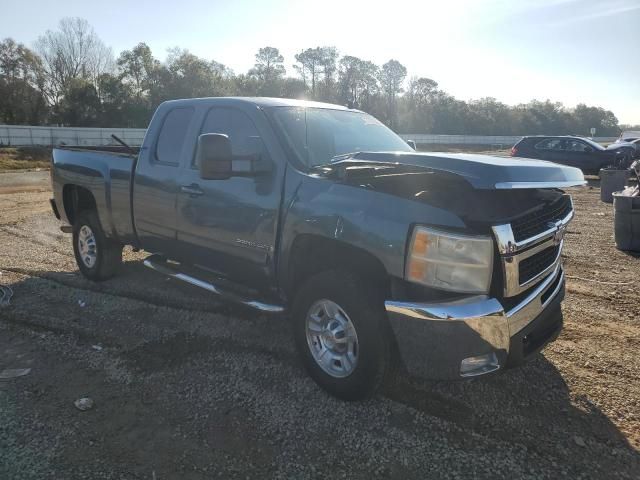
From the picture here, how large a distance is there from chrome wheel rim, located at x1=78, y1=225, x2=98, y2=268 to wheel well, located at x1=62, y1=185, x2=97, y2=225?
0.29 m

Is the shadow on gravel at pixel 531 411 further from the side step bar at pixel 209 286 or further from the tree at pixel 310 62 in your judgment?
the tree at pixel 310 62

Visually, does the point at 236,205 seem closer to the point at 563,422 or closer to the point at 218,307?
the point at 218,307

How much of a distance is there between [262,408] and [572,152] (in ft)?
60.3

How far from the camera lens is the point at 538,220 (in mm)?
3139

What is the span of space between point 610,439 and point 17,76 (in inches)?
2393

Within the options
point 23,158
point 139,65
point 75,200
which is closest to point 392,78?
point 139,65

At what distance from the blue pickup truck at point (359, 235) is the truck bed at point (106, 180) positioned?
367 mm

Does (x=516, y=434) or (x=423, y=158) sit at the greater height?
(x=423, y=158)

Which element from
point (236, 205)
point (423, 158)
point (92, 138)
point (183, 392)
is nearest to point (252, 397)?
point (183, 392)

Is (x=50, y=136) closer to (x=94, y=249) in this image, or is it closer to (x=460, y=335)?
(x=94, y=249)

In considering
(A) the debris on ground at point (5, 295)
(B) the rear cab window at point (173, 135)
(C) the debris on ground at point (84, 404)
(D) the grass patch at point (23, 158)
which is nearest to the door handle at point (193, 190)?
(B) the rear cab window at point (173, 135)

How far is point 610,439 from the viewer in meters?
2.89

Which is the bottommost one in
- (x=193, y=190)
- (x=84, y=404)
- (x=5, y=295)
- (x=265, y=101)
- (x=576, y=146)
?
(x=84, y=404)

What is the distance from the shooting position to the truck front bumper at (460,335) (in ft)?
8.77
